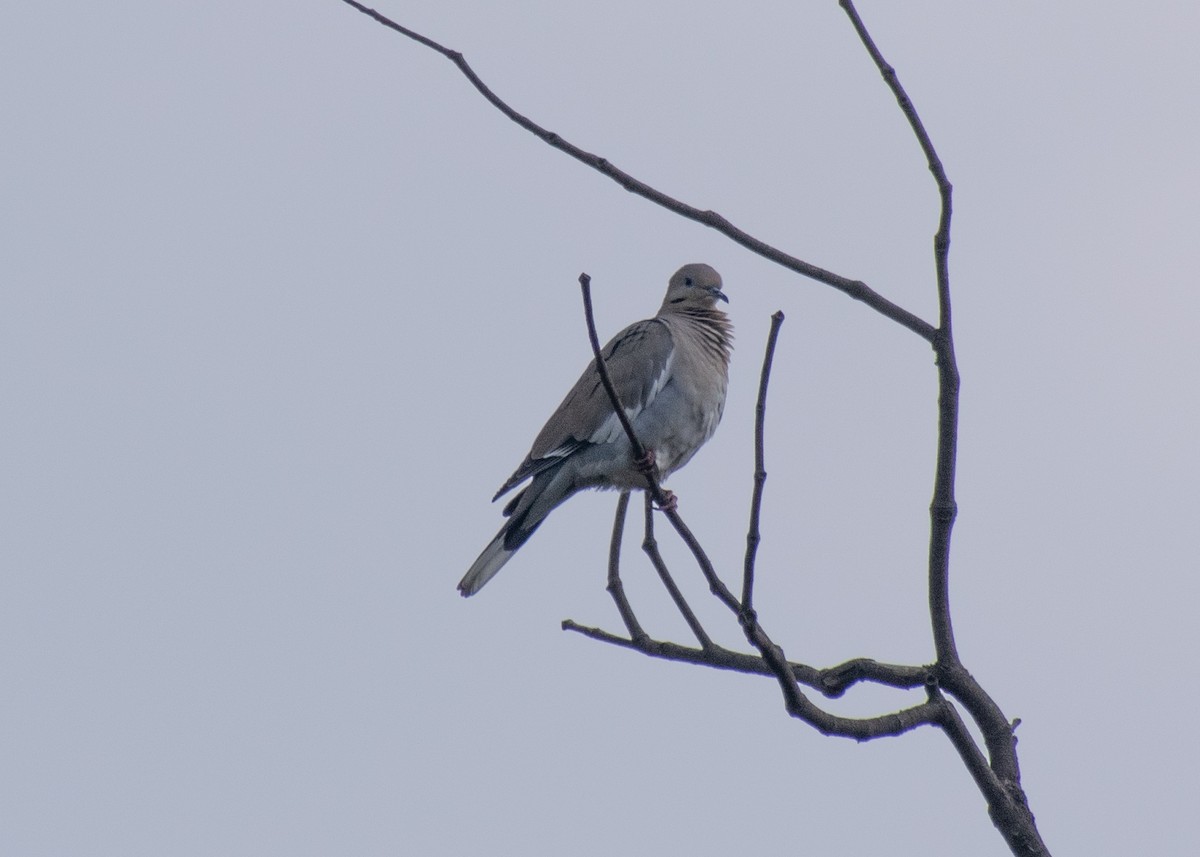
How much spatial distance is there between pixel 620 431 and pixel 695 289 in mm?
1238

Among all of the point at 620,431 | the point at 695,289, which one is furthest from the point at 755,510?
the point at 695,289

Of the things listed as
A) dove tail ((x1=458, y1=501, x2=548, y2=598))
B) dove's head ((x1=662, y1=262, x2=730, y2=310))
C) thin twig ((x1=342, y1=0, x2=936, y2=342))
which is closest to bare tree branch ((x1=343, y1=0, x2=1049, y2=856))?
A: thin twig ((x1=342, y1=0, x2=936, y2=342))

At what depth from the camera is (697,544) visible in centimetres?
234

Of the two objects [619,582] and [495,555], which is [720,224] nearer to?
[619,582]

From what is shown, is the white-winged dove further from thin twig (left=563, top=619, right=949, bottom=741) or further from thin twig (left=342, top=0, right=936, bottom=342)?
thin twig (left=342, top=0, right=936, bottom=342)

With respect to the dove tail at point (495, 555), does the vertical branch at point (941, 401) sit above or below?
below

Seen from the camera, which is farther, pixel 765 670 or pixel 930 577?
pixel 765 670

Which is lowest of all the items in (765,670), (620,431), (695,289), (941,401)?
(765,670)

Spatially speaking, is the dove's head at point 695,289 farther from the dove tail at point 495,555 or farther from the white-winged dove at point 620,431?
the dove tail at point 495,555

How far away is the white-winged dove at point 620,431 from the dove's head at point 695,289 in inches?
24.0

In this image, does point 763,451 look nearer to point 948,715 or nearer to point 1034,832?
point 948,715

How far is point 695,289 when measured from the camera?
6125 millimetres

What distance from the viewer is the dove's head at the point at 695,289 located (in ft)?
19.9

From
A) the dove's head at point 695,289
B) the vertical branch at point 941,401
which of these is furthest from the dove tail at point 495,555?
the vertical branch at point 941,401
